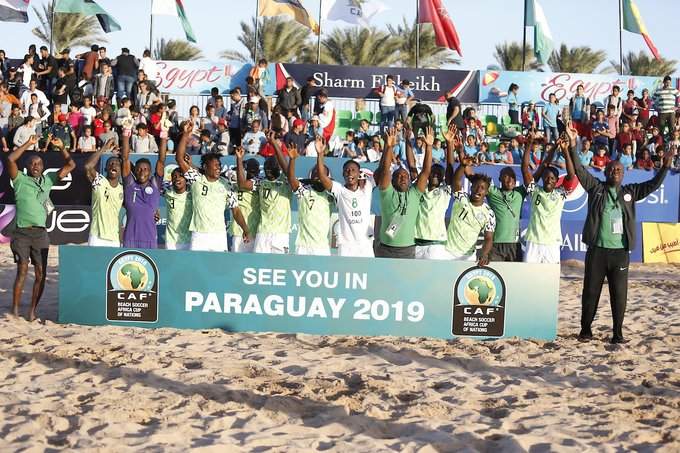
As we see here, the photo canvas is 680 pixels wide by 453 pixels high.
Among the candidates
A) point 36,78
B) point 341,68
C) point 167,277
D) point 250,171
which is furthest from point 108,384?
point 341,68

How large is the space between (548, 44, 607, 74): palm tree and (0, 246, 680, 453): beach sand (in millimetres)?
24511

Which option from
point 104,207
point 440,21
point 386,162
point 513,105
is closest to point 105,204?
point 104,207

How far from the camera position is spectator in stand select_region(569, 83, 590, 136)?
2028cm

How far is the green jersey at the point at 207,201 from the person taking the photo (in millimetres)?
9805

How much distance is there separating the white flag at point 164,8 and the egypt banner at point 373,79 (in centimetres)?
364

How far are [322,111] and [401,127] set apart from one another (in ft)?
7.07

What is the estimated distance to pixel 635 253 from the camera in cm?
1736

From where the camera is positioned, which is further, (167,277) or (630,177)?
(630,177)

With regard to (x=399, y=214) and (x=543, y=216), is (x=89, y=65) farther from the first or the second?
(x=543, y=216)

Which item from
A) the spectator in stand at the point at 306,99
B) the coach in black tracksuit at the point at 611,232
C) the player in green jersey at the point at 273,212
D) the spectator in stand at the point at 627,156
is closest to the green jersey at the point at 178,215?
the player in green jersey at the point at 273,212

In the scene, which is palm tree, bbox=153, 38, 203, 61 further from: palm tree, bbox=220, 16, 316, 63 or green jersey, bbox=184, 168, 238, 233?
green jersey, bbox=184, 168, 238, 233

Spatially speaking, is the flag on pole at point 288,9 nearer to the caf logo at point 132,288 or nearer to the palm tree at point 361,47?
the palm tree at point 361,47

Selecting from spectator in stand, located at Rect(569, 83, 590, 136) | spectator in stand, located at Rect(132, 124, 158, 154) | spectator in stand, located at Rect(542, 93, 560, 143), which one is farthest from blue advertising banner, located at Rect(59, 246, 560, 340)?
spectator in stand, located at Rect(569, 83, 590, 136)

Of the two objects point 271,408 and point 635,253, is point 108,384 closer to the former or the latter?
point 271,408
